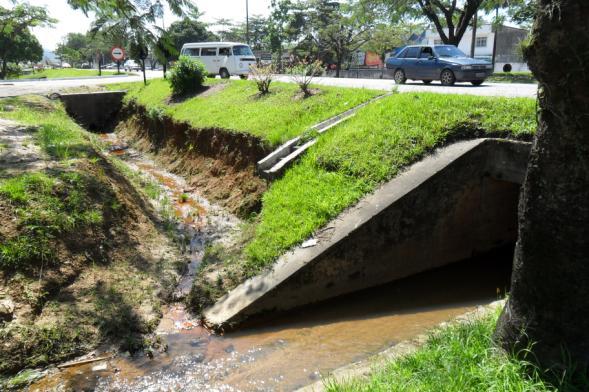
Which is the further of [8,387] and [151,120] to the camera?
[151,120]

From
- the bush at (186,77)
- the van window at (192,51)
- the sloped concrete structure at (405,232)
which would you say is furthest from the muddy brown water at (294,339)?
→ the van window at (192,51)

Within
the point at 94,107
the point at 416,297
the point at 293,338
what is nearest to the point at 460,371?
the point at 293,338

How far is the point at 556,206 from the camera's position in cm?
300

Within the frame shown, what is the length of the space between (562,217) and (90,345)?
4.66m

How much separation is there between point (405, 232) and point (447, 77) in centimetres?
1166

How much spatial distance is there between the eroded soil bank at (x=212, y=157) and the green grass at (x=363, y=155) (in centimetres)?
140

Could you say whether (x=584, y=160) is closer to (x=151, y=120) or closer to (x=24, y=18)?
(x=151, y=120)

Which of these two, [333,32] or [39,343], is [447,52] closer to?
[39,343]

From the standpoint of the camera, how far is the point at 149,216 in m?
8.56

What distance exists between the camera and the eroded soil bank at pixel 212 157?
9.64 metres

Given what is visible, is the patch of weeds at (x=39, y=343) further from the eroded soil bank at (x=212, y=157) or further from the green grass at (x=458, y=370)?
the eroded soil bank at (x=212, y=157)

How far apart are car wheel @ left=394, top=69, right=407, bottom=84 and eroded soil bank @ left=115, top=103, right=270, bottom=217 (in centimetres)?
919

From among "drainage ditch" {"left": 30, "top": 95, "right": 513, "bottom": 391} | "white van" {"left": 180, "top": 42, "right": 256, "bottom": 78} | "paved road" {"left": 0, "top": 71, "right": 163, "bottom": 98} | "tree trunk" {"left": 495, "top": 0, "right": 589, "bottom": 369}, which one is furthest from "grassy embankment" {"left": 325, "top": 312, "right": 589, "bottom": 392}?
"white van" {"left": 180, "top": 42, "right": 256, "bottom": 78}

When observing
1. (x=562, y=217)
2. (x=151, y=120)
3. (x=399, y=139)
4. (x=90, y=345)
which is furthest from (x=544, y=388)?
(x=151, y=120)
